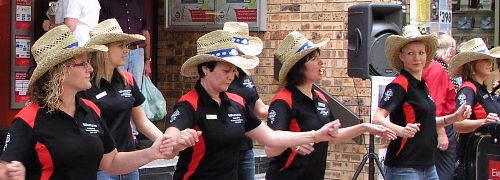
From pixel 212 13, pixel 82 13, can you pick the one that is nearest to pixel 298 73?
pixel 82 13

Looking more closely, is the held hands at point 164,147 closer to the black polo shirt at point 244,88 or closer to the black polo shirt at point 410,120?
the black polo shirt at point 410,120

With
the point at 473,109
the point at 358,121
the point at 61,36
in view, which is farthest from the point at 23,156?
the point at 358,121

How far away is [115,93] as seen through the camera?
23.3ft

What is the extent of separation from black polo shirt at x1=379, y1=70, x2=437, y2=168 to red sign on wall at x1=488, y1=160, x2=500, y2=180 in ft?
1.44

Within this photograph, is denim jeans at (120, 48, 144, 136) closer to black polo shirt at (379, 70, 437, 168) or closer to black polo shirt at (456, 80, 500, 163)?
black polo shirt at (456, 80, 500, 163)

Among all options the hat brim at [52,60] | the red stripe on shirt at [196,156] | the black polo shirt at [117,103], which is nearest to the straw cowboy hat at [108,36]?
the black polo shirt at [117,103]

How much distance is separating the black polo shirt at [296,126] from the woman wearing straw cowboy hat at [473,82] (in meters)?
2.58

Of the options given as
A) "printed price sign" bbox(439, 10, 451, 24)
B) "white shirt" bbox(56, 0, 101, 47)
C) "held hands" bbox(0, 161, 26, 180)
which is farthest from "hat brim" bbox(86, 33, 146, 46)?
"printed price sign" bbox(439, 10, 451, 24)

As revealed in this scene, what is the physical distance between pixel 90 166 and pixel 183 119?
989 millimetres

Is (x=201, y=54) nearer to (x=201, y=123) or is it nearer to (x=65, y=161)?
(x=201, y=123)

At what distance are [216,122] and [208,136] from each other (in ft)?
0.39

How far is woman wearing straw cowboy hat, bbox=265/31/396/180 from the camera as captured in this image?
698cm

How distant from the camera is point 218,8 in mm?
12445

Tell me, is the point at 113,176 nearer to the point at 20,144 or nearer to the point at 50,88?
the point at 50,88
